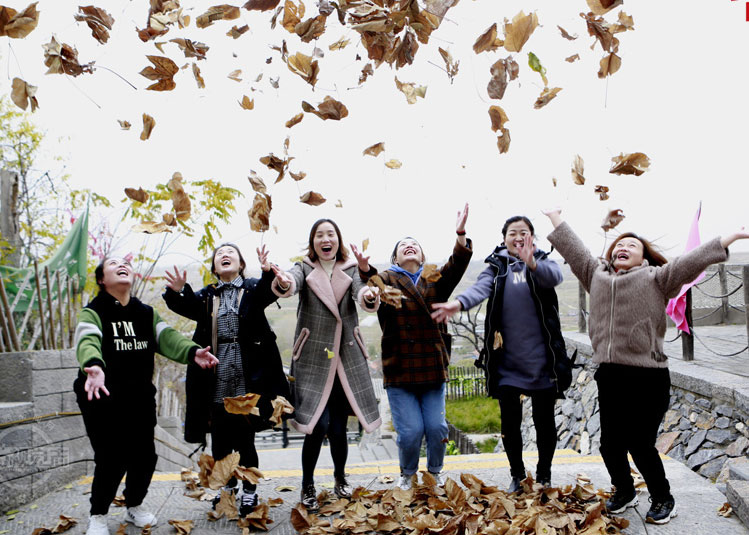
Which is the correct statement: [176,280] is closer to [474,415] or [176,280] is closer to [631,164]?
[631,164]

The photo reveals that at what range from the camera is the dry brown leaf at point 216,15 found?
2.71m

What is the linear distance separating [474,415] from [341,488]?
12044 mm

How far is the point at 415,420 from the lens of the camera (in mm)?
3523

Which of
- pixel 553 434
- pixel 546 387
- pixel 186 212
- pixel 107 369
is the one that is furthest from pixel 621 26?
pixel 107 369

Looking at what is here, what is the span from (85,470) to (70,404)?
533 millimetres

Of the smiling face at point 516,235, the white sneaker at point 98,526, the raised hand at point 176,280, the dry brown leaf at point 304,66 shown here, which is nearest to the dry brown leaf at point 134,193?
the raised hand at point 176,280

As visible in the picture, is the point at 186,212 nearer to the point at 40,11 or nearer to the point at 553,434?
the point at 40,11

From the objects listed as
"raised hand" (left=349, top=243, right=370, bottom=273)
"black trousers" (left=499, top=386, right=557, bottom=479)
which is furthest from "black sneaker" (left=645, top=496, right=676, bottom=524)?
"raised hand" (left=349, top=243, right=370, bottom=273)

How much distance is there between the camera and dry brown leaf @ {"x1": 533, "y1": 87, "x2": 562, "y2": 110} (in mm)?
2947

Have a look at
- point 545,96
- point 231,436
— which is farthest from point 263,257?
point 545,96

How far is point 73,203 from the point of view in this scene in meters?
10.4

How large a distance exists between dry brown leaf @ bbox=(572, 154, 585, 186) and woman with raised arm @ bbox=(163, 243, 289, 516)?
188cm

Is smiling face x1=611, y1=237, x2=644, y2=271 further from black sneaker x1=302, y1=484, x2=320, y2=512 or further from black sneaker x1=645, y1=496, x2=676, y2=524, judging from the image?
black sneaker x1=302, y1=484, x2=320, y2=512

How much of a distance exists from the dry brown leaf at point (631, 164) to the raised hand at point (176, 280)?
267cm
